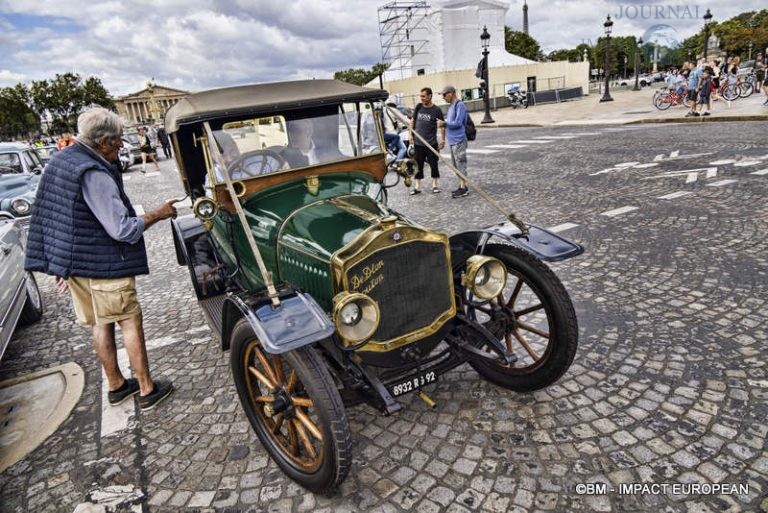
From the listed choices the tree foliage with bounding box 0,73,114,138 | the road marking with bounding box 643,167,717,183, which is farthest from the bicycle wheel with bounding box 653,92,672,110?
the tree foliage with bounding box 0,73,114,138

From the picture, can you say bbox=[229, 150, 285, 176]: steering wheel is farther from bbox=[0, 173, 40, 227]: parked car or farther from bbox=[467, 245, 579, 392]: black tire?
bbox=[0, 173, 40, 227]: parked car

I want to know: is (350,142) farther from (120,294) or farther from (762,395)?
(762,395)

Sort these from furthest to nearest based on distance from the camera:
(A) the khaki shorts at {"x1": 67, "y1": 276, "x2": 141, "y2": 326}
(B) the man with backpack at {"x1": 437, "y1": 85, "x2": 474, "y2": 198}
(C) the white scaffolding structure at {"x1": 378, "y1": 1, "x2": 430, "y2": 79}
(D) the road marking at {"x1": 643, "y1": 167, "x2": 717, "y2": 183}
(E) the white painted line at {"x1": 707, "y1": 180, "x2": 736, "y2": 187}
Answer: (C) the white scaffolding structure at {"x1": 378, "y1": 1, "x2": 430, "y2": 79}, (B) the man with backpack at {"x1": 437, "y1": 85, "x2": 474, "y2": 198}, (D) the road marking at {"x1": 643, "y1": 167, "x2": 717, "y2": 183}, (E) the white painted line at {"x1": 707, "y1": 180, "x2": 736, "y2": 187}, (A) the khaki shorts at {"x1": 67, "y1": 276, "x2": 141, "y2": 326}

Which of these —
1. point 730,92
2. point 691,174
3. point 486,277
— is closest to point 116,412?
Answer: point 486,277

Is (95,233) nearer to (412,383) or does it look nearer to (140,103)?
(412,383)

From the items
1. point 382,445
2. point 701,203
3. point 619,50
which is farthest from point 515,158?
point 619,50

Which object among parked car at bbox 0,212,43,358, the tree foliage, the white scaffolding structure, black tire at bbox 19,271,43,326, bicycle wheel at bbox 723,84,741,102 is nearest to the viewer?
parked car at bbox 0,212,43,358

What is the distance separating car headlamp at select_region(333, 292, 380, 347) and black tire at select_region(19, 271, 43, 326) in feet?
14.7

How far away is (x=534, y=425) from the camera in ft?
9.30

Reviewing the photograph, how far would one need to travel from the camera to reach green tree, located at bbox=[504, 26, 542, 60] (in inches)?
2734

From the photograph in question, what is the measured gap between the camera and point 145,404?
11.4 feet

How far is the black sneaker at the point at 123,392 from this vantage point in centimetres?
354

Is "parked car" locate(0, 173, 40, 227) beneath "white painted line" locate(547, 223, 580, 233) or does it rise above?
above

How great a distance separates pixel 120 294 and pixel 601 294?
159 inches
